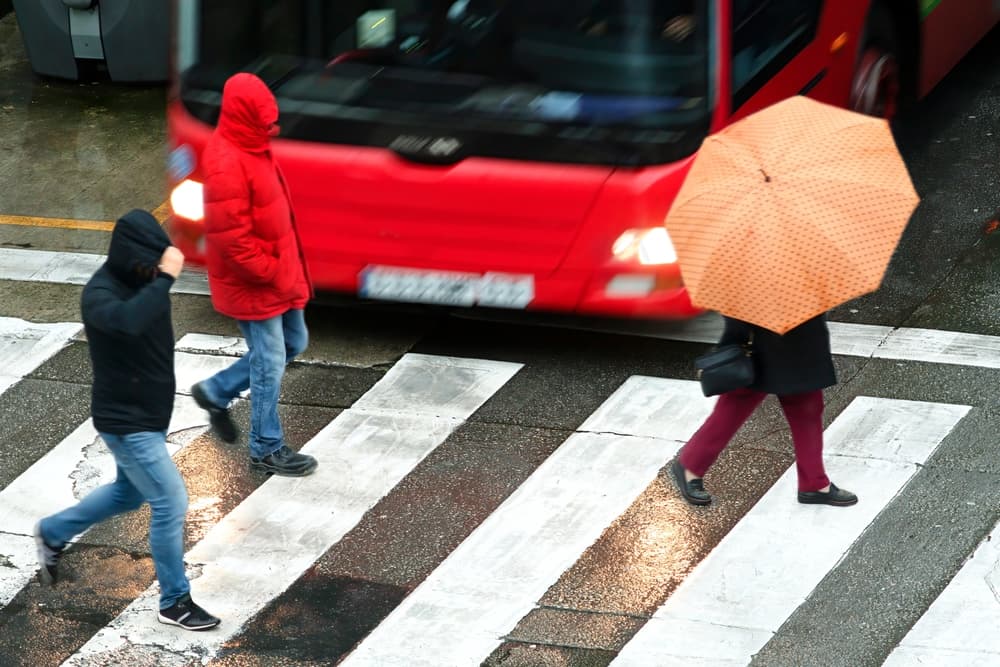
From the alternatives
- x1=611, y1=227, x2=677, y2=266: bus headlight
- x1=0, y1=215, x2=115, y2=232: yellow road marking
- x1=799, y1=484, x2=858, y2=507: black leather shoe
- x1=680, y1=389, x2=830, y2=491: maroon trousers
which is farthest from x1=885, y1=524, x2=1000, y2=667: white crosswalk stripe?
x1=0, y1=215, x2=115, y2=232: yellow road marking

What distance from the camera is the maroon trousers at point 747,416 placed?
23.3 feet

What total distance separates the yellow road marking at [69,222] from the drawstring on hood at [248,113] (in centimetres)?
381

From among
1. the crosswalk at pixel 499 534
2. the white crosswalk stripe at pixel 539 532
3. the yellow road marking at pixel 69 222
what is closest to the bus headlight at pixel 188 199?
the crosswalk at pixel 499 534

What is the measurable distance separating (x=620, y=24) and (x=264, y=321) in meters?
2.17

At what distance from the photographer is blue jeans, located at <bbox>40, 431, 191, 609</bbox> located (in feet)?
21.3

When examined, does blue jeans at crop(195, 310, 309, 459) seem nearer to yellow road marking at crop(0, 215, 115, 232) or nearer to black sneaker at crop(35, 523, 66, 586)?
black sneaker at crop(35, 523, 66, 586)

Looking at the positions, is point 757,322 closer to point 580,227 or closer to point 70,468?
point 580,227

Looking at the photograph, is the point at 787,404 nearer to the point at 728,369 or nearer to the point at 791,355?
the point at 791,355

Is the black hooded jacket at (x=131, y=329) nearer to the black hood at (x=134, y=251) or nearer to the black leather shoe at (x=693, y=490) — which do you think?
the black hood at (x=134, y=251)

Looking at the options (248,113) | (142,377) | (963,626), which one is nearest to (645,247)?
(248,113)

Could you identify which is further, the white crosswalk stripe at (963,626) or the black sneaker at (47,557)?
the black sneaker at (47,557)

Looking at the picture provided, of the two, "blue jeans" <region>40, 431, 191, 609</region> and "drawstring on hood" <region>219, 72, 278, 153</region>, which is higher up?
"drawstring on hood" <region>219, 72, 278, 153</region>

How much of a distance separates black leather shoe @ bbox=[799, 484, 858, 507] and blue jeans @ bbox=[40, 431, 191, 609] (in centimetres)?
265

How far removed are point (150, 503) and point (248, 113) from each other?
168cm
